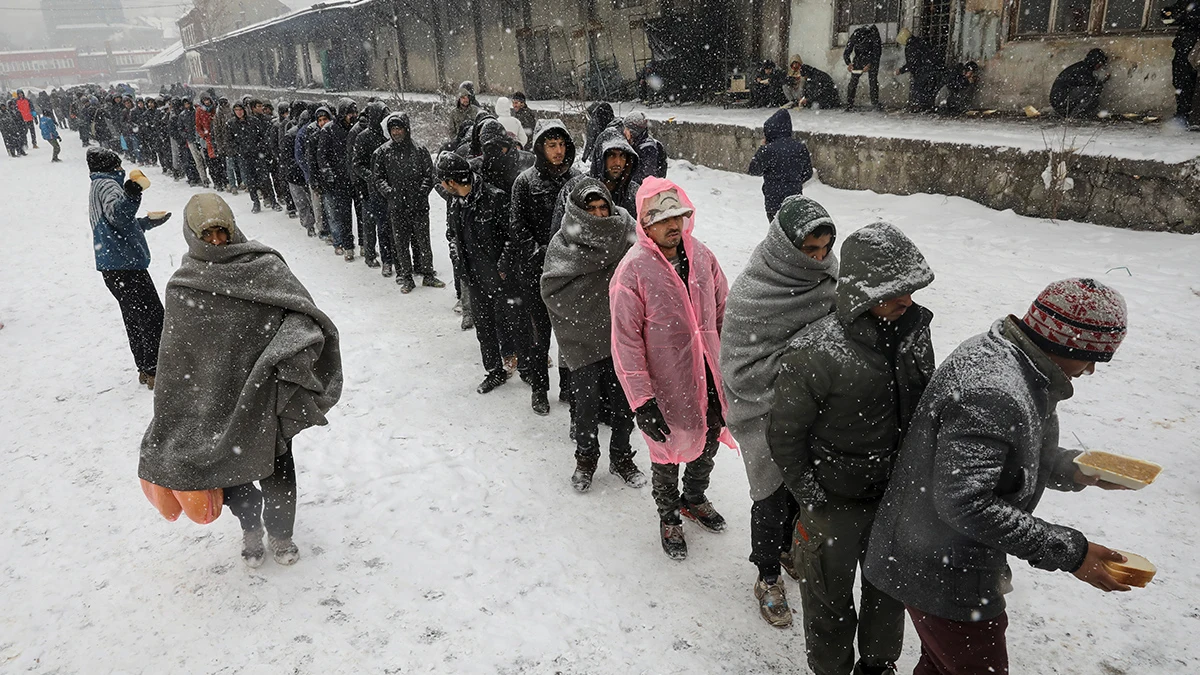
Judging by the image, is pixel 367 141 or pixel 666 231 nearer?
pixel 666 231

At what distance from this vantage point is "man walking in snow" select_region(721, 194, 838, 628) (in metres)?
2.22

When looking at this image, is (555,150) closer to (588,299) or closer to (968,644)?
(588,299)

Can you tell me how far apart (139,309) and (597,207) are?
159 inches

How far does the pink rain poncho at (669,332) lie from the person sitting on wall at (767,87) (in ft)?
39.3

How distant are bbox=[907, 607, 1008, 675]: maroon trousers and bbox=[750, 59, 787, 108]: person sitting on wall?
1334 cm

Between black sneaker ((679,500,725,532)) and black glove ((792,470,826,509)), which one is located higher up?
black glove ((792,470,826,509))

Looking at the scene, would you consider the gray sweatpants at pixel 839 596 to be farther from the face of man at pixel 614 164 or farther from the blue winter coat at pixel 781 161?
the blue winter coat at pixel 781 161

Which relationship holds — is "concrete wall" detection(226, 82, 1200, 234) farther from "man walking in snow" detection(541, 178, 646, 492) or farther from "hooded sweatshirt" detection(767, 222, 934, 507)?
"hooded sweatshirt" detection(767, 222, 934, 507)

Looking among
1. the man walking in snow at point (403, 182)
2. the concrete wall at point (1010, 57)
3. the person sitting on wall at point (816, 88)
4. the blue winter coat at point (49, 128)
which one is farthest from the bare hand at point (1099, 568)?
the blue winter coat at point (49, 128)

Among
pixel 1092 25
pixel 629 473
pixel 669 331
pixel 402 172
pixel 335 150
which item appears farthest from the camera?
pixel 1092 25

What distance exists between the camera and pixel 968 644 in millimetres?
1803

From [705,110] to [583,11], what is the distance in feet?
21.1

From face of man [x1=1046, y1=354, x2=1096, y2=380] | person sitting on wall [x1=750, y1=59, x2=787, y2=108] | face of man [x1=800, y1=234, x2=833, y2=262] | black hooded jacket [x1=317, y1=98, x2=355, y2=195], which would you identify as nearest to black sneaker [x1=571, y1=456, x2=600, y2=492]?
face of man [x1=800, y1=234, x2=833, y2=262]

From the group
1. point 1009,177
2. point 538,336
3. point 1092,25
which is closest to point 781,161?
point 1009,177
